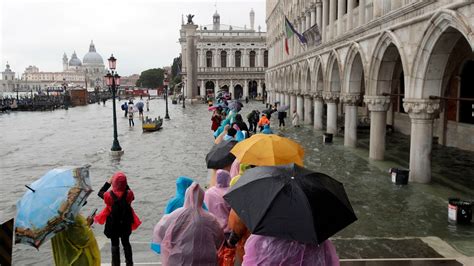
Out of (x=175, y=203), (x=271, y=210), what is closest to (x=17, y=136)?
(x=175, y=203)

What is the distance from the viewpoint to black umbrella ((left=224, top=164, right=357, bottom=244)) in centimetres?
385

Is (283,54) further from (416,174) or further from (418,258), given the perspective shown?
(418,258)

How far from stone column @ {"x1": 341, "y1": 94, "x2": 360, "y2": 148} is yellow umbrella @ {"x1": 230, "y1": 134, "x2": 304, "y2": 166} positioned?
40.3 ft

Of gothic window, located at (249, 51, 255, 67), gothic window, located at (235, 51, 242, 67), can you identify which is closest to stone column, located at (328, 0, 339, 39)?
gothic window, located at (235, 51, 242, 67)

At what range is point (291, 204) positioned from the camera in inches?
157

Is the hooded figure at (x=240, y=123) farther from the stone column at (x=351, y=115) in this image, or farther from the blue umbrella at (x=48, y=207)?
the blue umbrella at (x=48, y=207)

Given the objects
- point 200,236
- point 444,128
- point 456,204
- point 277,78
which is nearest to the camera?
point 200,236

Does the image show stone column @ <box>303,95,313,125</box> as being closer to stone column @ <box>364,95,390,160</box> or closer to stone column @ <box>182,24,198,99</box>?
stone column @ <box>364,95,390,160</box>

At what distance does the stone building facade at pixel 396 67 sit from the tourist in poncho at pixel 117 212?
7506 millimetres

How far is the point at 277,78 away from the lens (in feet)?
150

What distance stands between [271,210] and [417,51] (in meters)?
9.74

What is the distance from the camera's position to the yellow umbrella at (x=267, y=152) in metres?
6.75

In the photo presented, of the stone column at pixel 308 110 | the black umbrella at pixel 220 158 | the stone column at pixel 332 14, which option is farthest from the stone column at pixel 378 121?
the stone column at pixel 308 110

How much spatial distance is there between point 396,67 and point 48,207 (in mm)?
18592
